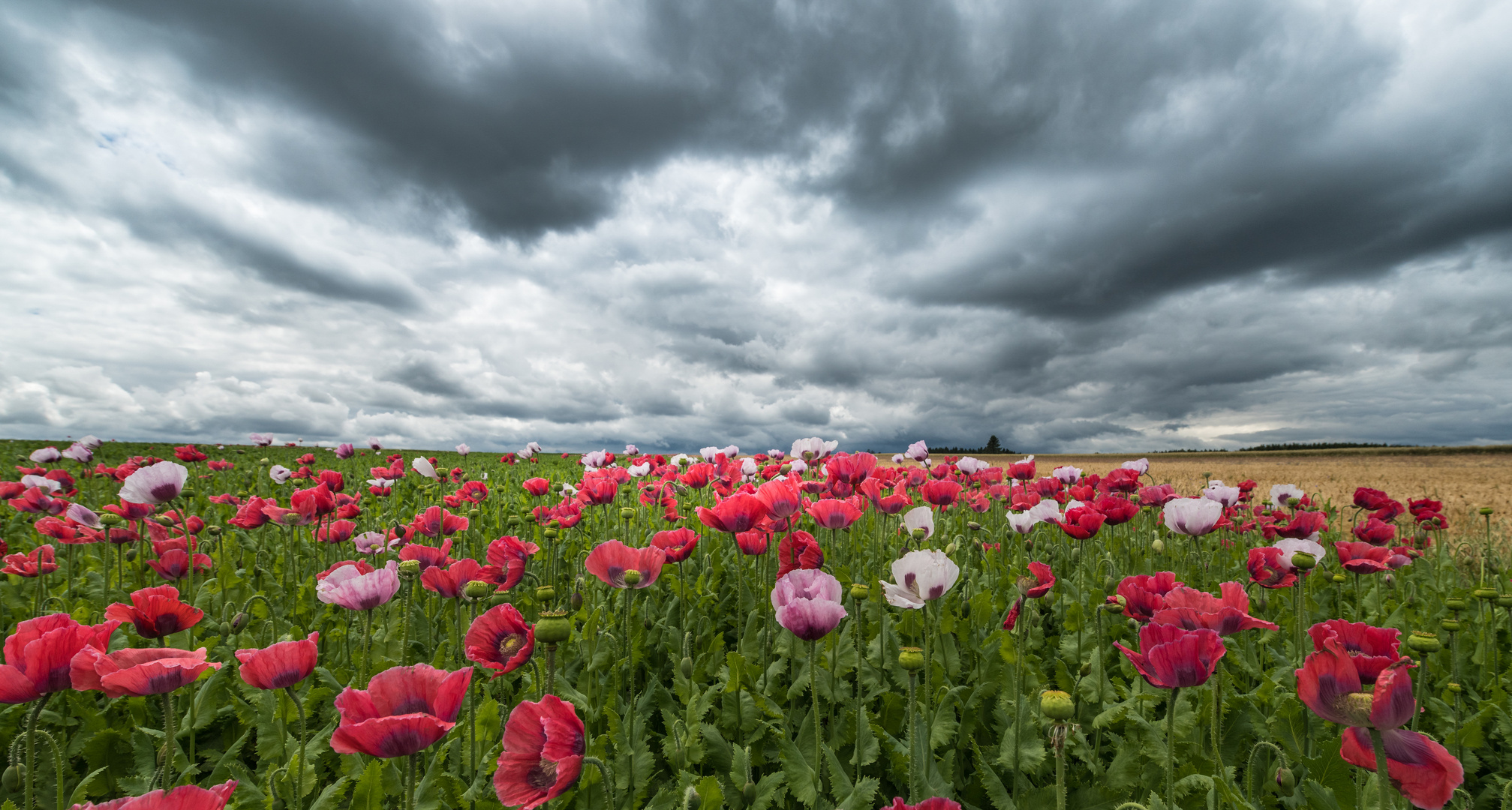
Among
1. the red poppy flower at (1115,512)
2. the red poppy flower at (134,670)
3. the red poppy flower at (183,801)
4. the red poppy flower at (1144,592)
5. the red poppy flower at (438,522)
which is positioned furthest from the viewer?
the red poppy flower at (438,522)

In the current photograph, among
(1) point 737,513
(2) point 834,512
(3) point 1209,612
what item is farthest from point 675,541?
(3) point 1209,612

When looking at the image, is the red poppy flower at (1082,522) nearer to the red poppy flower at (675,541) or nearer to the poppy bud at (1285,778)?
the poppy bud at (1285,778)

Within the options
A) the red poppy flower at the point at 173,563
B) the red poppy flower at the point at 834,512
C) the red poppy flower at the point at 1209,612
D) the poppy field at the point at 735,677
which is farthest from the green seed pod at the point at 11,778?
the red poppy flower at the point at 1209,612

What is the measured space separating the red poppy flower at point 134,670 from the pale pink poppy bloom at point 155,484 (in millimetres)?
2686

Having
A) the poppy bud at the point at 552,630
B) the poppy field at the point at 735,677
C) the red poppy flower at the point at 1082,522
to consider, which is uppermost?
the red poppy flower at the point at 1082,522

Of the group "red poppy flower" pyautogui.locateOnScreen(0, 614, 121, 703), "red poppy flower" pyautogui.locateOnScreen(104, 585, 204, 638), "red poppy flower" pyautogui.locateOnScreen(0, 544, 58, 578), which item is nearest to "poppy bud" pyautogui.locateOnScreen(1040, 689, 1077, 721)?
"red poppy flower" pyautogui.locateOnScreen(0, 614, 121, 703)

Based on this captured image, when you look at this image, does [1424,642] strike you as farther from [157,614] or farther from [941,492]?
[157,614]

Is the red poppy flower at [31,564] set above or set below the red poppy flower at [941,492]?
below

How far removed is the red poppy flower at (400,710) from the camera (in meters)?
1.29

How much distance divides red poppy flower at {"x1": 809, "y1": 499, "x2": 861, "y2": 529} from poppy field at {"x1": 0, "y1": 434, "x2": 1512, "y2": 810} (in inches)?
0.4

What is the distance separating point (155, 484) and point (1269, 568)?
20.4 feet

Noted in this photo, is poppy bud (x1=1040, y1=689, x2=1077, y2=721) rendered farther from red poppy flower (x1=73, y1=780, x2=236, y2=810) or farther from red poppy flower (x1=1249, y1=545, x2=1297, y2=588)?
red poppy flower (x1=1249, y1=545, x2=1297, y2=588)

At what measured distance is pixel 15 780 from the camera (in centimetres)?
180

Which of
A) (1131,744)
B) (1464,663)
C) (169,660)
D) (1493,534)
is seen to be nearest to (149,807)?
(169,660)
